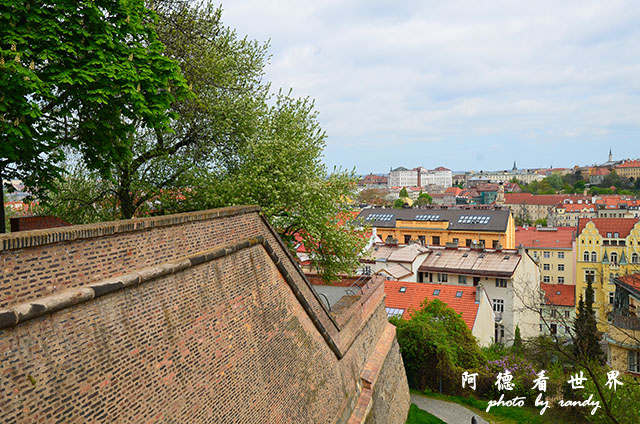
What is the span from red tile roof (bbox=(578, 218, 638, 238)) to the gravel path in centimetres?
Result: 4114

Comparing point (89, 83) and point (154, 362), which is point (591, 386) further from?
point (89, 83)

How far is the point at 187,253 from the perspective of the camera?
7.43 metres

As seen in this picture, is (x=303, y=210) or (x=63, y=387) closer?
(x=63, y=387)

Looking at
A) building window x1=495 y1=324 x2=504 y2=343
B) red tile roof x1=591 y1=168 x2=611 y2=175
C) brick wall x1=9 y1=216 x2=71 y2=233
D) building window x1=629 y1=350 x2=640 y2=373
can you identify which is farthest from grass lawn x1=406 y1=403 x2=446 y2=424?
red tile roof x1=591 y1=168 x2=611 y2=175

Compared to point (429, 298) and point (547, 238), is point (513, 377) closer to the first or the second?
point (429, 298)

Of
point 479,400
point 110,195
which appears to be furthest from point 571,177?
point 110,195

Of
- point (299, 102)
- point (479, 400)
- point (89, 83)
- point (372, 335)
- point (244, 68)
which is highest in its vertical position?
point (244, 68)

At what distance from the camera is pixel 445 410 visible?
21344mm

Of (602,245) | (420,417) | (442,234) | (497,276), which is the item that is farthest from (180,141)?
(602,245)

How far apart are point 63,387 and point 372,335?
1298 centimetres

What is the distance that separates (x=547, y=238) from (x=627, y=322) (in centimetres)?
3723

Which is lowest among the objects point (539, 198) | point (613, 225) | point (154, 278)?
point (613, 225)

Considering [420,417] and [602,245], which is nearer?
[420,417]

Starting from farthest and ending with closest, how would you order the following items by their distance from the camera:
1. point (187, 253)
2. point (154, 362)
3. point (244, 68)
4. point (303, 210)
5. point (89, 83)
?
point (244, 68) < point (303, 210) < point (89, 83) < point (187, 253) < point (154, 362)
